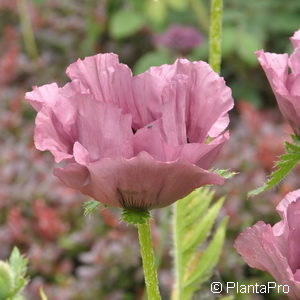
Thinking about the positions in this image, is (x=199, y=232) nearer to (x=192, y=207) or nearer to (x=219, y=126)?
(x=192, y=207)

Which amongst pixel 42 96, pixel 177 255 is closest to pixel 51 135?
A: pixel 42 96

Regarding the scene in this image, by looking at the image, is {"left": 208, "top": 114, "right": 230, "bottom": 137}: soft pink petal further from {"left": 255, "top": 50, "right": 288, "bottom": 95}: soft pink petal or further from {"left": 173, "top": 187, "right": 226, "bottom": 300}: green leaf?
{"left": 173, "top": 187, "right": 226, "bottom": 300}: green leaf

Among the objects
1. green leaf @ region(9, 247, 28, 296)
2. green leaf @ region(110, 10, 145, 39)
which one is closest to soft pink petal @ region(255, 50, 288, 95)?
green leaf @ region(9, 247, 28, 296)

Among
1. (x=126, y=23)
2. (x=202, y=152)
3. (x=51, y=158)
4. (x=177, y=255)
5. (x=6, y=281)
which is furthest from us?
(x=126, y=23)

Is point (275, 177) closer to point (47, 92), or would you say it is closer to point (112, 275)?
point (47, 92)

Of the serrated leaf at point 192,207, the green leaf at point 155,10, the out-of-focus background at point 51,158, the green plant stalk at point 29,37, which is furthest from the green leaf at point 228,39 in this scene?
the serrated leaf at point 192,207

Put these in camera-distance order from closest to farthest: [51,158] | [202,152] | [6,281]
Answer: [202,152], [6,281], [51,158]
